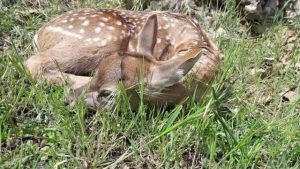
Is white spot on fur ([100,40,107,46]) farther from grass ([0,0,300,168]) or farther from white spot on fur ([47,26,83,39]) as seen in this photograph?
grass ([0,0,300,168])

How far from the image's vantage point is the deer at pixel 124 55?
397cm

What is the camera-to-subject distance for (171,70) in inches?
150

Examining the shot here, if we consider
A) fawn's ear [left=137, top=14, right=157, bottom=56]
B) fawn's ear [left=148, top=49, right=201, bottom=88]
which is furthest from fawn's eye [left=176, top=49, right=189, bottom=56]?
fawn's ear [left=148, top=49, right=201, bottom=88]

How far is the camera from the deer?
3969 millimetres

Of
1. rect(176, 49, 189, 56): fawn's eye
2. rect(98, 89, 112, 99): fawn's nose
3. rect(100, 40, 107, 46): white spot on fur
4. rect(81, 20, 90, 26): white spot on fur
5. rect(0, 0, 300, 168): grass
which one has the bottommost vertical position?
rect(0, 0, 300, 168): grass

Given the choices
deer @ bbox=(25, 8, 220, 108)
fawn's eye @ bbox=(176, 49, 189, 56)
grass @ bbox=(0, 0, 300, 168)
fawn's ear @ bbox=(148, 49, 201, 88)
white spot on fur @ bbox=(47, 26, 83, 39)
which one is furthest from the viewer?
white spot on fur @ bbox=(47, 26, 83, 39)

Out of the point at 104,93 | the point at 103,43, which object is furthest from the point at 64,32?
the point at 104,93

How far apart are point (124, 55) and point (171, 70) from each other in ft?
1.39

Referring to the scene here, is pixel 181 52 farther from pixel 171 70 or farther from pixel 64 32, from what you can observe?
pixel 64 32

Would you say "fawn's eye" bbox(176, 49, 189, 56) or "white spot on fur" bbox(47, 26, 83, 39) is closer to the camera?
"fawn's eye" bbox(176, 49, 189, 56)

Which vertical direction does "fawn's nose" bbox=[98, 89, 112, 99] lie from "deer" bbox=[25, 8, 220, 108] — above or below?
below

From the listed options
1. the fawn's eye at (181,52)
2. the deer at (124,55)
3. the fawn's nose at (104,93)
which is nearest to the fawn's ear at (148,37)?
the deer at (124,55)

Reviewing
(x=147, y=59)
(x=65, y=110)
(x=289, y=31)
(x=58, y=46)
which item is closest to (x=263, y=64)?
(x=289, y=31)

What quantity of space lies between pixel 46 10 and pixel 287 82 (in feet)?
7.39
